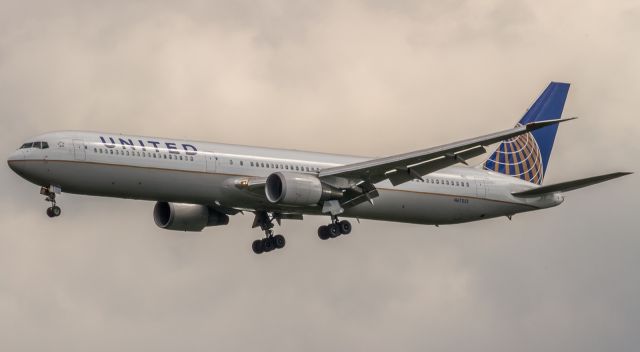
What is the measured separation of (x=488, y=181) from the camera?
74312 millimetres

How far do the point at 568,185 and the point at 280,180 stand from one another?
14.6m

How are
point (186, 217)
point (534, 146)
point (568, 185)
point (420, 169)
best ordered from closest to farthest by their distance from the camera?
point (420, 169)
point (568, 185)
point (186, 217)
point (534, 146)

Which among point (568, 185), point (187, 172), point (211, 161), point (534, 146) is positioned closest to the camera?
point (187, 172)

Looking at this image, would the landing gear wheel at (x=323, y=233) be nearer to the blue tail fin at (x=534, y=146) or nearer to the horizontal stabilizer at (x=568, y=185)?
the horizontal stabilizer at (x=568, y=185)

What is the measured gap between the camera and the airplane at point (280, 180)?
6284cm

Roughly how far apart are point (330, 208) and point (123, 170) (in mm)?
10126

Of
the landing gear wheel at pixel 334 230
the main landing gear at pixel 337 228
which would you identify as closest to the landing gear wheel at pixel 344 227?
the main landing gear at pixel 337 228

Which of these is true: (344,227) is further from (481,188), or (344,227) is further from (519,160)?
(519,160)

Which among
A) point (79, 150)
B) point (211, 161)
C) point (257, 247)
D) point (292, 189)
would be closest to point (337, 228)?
point (257, 247)

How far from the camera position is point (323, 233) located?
231 ft

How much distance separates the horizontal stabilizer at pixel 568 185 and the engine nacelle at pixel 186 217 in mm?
15485

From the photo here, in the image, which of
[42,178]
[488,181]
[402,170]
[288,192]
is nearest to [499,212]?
[488,181]

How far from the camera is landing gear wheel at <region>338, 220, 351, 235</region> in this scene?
2739 inches

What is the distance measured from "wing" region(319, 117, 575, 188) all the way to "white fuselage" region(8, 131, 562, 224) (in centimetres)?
170
